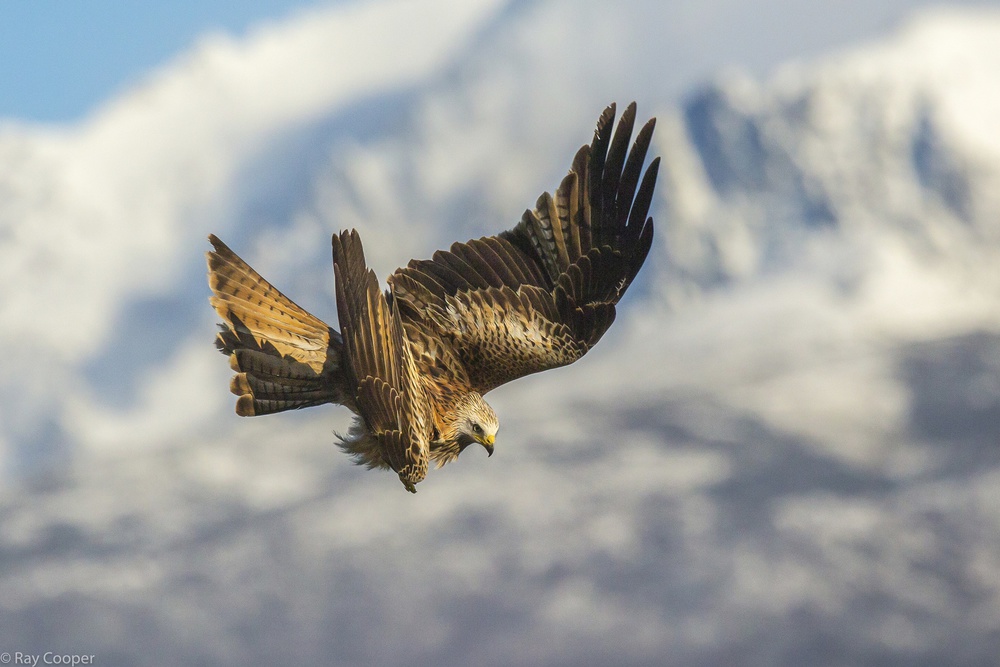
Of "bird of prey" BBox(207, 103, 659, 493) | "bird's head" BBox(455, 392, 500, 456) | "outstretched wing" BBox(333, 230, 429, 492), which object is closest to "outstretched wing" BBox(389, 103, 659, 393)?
"bird of prey" BBox(207, 103, 659, 493)

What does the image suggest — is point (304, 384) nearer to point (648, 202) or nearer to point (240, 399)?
point (240, 399)

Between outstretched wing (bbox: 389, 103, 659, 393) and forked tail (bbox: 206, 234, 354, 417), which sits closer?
forked tail (bbox: 206, 234, 354, 417)

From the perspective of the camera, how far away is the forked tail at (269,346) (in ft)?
46.0

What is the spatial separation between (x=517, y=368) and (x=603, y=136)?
281 centimetres

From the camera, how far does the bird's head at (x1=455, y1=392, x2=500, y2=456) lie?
531 inches

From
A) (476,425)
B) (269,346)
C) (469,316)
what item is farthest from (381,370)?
(469,316)

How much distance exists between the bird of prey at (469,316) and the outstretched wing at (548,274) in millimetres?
14

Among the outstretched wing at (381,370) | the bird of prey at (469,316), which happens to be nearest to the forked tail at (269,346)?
the bird of prey at (469,316)

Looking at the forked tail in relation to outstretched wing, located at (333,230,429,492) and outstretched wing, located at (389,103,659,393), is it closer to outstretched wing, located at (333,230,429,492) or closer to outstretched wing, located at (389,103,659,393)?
outstretched wing, located at (389,103,659,393)

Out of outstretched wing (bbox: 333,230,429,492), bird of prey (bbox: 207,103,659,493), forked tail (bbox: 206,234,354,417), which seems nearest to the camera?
outstretched wing (bbox: 333,230,429,492)

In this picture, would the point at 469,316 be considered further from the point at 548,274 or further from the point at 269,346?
the point at 269,346

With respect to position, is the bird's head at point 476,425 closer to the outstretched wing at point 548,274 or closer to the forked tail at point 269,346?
the outstretched wing at point 548,274

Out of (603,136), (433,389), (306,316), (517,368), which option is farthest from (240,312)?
(603,136)

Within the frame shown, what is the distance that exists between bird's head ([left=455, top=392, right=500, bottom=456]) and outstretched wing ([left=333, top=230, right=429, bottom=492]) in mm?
710
